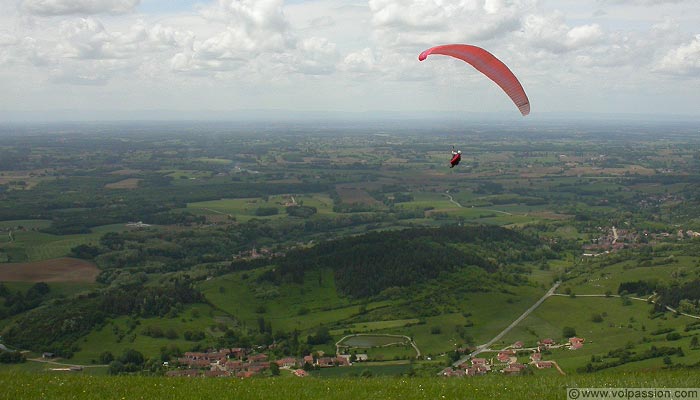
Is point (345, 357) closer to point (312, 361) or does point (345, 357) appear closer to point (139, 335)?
point (312, 361)

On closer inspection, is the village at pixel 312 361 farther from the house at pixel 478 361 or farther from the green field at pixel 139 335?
the green field at pixel 139 335

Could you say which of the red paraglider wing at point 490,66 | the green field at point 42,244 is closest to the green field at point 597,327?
the red paraglider wing at point 490,66

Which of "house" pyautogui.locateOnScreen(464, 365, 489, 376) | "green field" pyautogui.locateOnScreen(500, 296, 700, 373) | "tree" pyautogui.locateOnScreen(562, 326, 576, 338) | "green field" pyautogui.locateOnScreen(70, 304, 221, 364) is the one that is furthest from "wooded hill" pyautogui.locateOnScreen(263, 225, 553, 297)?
"house" pyautogui.locateOnScreen(464, 365, 489, 376)

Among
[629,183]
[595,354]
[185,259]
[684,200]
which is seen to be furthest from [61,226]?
[629,183]

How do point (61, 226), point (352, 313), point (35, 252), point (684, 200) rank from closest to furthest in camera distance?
point (352, 313) < point (35, 252) < point (61, 226) < point (684, 200)

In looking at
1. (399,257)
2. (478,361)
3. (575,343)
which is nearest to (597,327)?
(575,343)

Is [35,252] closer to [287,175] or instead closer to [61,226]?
[61,226]

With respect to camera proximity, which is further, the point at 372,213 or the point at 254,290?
the point at 372,213
